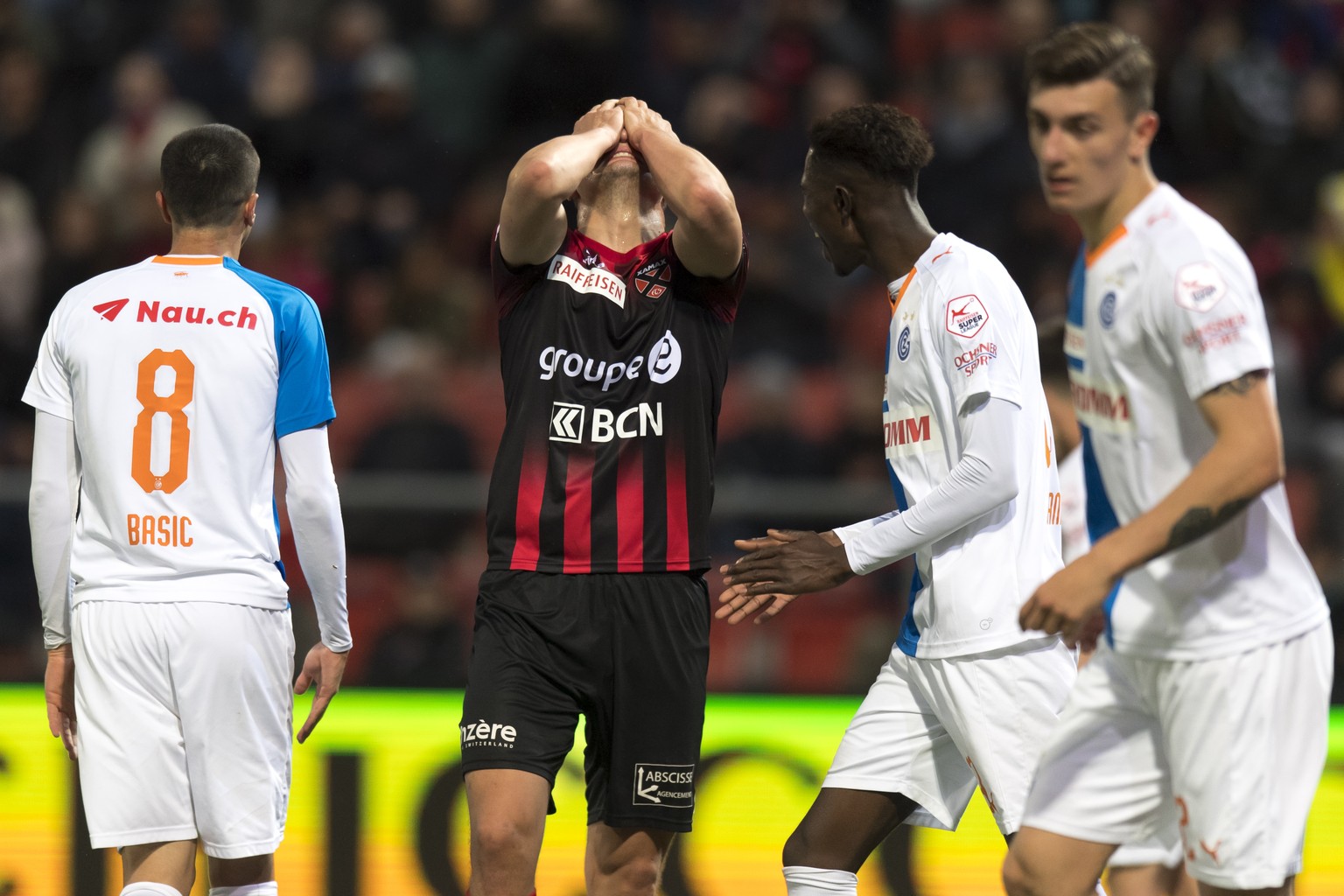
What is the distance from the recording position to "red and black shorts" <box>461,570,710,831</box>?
4.34 metres

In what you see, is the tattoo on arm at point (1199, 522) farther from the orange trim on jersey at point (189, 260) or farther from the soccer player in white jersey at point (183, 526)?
the orange trim on jersey at point (189, 260)

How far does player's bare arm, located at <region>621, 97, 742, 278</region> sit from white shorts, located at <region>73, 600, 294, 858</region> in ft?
5.20

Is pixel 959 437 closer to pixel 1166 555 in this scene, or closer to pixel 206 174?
pixel 1166 555

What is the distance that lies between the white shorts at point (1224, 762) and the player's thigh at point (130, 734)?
225 centimetres

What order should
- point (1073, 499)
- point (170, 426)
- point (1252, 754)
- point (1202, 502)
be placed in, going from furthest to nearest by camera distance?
1. point (1073, 499)
2. point (170, 426)
3. point (1252, 754)
4. point (1202, 502)

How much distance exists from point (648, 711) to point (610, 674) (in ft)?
0.48

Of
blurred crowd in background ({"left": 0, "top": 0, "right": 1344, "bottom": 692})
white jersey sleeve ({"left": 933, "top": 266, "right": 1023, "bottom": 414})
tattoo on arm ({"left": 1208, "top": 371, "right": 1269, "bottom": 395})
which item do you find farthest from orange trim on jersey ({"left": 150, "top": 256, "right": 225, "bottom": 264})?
blurred crowd in background ({"left": 0, "top": 0, "right": 1344, "bottom": 692})

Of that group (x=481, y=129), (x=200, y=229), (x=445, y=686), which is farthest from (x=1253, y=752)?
(x=481, y=129)

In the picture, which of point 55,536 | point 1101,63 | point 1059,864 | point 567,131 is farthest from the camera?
point 567,131

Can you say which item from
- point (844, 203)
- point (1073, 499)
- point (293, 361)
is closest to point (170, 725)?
point (293, 361)

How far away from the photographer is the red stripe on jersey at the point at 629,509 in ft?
14.6

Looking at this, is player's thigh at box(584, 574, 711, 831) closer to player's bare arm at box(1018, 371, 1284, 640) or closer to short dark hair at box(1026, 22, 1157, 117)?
player's bare arm at box(1018, 371, 1284, 640)

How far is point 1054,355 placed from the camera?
233 inches

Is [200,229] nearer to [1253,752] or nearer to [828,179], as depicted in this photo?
[828,179]
